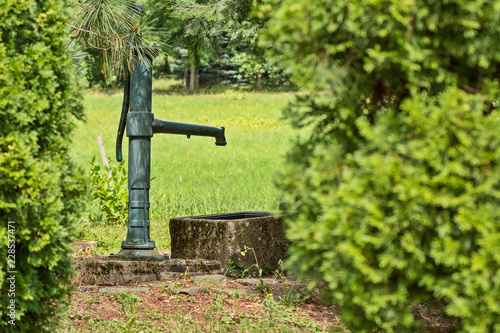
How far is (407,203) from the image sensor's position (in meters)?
1.99

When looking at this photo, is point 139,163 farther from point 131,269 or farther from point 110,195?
Result: point 110,195

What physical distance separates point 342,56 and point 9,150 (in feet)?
5.05

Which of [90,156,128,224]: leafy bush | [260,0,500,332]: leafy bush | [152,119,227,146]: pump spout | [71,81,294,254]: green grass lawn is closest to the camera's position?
[260,0,500,332]: leafy bush

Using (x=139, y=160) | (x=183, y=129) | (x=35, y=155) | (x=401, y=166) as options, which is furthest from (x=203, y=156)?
(x=401, y=166)

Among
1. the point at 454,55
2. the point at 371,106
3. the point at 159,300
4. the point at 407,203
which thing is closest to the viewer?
the point at 407,203

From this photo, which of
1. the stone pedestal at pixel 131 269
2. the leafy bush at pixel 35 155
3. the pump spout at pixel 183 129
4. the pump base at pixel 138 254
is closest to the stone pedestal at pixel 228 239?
the stone pedestal at pixel 131 269

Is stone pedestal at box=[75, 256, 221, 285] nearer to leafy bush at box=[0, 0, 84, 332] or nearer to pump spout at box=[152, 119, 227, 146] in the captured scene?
pump spout at box=[152, 119, 227, 146]

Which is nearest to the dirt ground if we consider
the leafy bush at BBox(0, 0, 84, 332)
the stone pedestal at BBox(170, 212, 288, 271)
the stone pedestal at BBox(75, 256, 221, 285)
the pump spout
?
the stone pedestal at BBox(75, 256, 221, 285)

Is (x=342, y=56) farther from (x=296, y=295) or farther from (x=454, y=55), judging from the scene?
(x=296, y=295)

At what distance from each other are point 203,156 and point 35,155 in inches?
577

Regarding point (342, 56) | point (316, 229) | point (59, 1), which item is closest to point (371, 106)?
point (342, 56)

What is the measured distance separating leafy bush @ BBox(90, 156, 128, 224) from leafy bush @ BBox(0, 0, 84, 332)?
4.91m

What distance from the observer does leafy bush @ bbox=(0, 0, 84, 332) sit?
250cm

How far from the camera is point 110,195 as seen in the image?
770 centimetres
